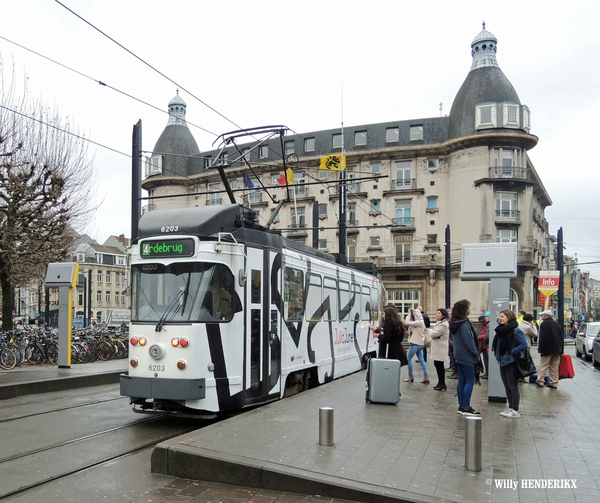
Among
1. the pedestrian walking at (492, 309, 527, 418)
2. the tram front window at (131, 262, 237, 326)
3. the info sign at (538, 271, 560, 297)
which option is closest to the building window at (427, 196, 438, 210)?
the info sign at (538, 271, 560, 297)

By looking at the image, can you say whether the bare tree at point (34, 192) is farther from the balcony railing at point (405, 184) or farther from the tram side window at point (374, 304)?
the balcony railing at point (405, 184)

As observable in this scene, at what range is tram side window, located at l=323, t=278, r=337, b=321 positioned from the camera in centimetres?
1407

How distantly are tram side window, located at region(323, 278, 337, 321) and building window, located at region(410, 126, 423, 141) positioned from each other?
44797 mm

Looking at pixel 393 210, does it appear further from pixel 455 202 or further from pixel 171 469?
pixel 171 469

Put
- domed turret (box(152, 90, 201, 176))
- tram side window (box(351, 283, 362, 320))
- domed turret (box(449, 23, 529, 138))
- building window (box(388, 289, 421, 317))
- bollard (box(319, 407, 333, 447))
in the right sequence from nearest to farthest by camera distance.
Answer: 1. bollard (box(319, 407, 333, 447))
2. tram side window (box(351, 283, 362, 320))
3. domed turret (box(449, 23, 529, 138))
4. building window (box(388, 289, 421, 317))
5. domed turret (box(152, 90, 201, 176))

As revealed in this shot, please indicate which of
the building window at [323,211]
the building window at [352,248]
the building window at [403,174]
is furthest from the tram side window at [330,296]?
the building window at [323,211]

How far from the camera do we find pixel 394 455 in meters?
7.09

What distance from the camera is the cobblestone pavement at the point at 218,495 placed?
6004 millimetres

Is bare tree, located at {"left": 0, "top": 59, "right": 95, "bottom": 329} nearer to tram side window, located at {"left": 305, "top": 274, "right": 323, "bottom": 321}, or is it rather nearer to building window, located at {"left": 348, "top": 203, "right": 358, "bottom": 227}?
tram side window, located at {"left": 305, "top": 274, "right": 323, "bottom": 321}

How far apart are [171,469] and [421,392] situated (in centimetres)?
709

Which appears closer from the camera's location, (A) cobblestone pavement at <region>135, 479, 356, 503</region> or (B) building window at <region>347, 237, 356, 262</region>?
(A) cobblestone pavement at <region>135, 479, 356, 503</region>

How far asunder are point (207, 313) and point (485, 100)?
4894 centimetres

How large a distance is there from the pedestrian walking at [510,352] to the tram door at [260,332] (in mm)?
3755

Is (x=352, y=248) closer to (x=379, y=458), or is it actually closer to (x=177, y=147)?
(x=177, y=147)
